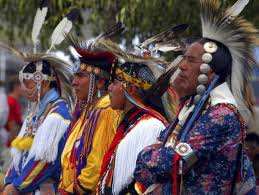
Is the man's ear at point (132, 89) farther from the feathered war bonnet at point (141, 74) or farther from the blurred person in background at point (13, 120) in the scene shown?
the blurred person in background at point (13, 120)

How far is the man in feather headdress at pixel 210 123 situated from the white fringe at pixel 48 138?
2.10 metres

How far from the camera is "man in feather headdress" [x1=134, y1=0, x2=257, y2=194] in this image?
407cm

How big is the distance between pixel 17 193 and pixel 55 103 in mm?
807

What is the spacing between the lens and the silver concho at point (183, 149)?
4.07 metres

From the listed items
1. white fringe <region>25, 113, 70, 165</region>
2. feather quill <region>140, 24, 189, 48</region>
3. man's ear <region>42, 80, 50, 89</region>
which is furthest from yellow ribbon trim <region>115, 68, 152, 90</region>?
man's ear <region>42, 80, 50, 89</region>

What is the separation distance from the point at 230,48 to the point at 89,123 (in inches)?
68.0

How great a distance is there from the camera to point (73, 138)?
5875 mm

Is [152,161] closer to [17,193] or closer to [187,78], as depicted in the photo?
[187,78]

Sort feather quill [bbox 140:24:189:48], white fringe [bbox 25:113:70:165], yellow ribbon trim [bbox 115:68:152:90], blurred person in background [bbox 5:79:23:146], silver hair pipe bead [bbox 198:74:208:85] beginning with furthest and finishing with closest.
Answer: blurred person in background [bbox 5:79:23:146], white fringe [bbox 25:113:70:165], feather quill [bbox 140:24:189:48], yellow ribbon trim [bbox 115:68:152:90], silver hair pipe bead [bbox 198:74:208:85]

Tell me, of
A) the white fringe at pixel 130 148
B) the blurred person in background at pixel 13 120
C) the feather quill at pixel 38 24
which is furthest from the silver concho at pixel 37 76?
the blurred person in background at pixel 13 120

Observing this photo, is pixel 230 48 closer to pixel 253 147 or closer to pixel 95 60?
pixel 95 60

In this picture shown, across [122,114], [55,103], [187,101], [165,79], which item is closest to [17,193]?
[55,103]

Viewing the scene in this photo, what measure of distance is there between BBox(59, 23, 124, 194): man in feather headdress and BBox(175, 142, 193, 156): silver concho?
1.56m

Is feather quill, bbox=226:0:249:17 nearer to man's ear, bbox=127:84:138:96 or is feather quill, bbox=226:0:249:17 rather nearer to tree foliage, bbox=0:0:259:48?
man's ear, bbox=127:84:138:96
